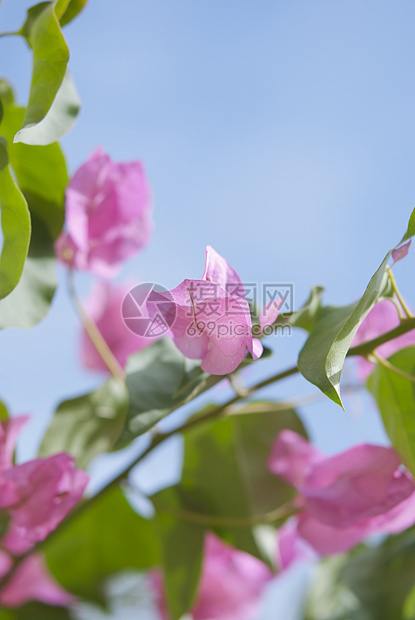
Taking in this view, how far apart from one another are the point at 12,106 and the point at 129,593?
490 millimetres

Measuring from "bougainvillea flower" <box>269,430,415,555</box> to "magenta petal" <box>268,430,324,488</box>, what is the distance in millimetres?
43

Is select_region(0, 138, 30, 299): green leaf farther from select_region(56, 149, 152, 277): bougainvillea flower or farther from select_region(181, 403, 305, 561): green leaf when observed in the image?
select_region(181, 403, 305, 561): green leaf

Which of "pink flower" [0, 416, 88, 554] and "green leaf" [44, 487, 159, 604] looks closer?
"pink flower" [0, 416, 88, 554]

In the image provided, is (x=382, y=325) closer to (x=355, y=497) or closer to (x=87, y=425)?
(x=355, y=497)

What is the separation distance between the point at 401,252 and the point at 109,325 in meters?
0.47

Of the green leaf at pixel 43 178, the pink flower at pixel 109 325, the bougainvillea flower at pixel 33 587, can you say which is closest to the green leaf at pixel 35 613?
the bougainvillea flower at pixel 33 587

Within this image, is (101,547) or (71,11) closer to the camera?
(71,11)

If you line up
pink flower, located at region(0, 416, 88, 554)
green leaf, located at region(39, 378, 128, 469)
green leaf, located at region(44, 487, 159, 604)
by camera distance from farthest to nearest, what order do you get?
green leaf, located at region(44, 487, 159, 604) → green leaf, located at region(39, 378, 128, 469) → pink flower, located at region(0, 416, 88, 554)

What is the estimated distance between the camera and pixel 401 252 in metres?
0.29

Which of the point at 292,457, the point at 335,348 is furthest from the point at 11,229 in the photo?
the point at 292,457

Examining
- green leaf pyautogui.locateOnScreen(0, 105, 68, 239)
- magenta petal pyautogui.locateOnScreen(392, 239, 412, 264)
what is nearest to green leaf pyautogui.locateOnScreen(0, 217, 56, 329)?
green leaf pyautogui.locateOnScreen(0, 105, 68, 239)

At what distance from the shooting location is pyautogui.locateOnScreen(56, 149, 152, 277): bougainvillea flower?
423 mm

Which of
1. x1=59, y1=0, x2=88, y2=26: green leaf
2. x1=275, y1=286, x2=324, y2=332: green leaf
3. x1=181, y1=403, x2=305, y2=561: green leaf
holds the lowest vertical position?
x1=181, y1=403, x2=305, y2=561: green leaf

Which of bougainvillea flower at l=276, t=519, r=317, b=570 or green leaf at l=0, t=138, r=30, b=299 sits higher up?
green leaf at l=0, t=138, r=30, b=299
